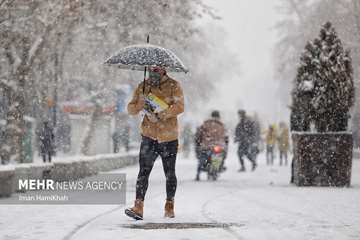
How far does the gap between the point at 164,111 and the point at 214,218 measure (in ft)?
4.88

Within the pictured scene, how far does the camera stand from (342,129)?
16875mm

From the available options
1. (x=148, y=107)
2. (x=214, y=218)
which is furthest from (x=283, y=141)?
(x=148, y=107)

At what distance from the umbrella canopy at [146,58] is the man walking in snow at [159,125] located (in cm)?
11

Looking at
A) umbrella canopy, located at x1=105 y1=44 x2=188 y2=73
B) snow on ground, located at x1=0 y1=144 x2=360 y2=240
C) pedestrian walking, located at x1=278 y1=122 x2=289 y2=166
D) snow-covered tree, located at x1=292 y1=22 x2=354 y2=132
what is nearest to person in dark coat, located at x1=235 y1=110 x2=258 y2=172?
pedestrian walking, located at x1=278 y1=122 x2=289 y2=166

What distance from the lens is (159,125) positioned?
381 inches

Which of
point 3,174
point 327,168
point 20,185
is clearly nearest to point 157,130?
point 3,174

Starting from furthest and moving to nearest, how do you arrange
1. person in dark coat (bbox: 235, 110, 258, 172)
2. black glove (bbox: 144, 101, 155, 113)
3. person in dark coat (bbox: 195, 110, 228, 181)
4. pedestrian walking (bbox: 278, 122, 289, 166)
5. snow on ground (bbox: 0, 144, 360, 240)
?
pedestrian walking (bbox: 278, 122, 289, 166), person in dark coat (bbox: 235, 110, 258, 172), person in dark coat (bbox: 195, 110, 228, 181), black glove (bbox: 144, 101, 155, 113), snow on ground (bbox: 0, 144, 360, 240)

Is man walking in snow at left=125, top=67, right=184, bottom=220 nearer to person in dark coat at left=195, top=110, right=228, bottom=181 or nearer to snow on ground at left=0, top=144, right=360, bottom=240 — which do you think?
snow on ground at left=0, top=144, right=360, bottom=240

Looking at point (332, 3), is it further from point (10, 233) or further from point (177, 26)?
point (10, 233)

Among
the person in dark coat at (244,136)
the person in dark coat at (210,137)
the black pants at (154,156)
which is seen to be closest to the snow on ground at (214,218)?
the black pants at (154,156)

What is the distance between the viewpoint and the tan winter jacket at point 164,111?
9641mm

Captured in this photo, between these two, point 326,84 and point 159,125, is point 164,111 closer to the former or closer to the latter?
point 159,125

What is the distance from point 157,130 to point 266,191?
20.1 feet

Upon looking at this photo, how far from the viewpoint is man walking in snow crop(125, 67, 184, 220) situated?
9641 mm
